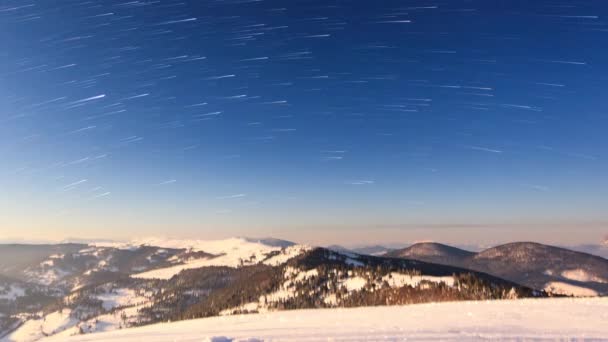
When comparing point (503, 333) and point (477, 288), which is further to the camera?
point (477, 288)

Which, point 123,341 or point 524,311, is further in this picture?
point 524,311

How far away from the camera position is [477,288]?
183 metres

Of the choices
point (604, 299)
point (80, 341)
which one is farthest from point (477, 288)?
point (80, 341)

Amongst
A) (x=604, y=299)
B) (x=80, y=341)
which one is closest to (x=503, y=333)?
(x=604, y=299)

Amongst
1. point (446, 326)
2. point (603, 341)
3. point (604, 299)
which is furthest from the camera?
point (604, 299)

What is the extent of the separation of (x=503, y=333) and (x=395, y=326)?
8.94m

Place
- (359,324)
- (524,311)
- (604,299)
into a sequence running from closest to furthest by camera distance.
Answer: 1. (359,324)
2. (524,311)
3. (604,299)

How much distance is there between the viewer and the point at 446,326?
Result: 34.5 m

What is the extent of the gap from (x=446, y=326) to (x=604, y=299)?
3508 centimetres

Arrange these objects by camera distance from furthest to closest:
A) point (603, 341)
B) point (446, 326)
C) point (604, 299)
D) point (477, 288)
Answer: point (477, 288), point (604, 299), point (446, 326), point (603, 341)

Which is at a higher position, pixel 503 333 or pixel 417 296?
pixel 503 333

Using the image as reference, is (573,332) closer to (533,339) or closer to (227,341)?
(533,339)

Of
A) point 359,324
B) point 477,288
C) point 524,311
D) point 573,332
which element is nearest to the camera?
point 573,332

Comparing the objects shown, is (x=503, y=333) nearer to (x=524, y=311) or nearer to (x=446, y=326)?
(x=446, y=326)
